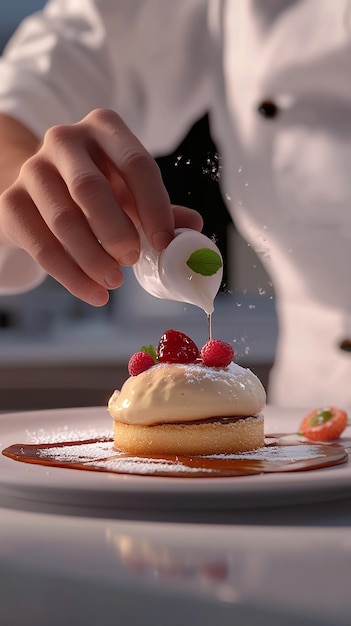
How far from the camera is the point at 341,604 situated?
0.54 metres

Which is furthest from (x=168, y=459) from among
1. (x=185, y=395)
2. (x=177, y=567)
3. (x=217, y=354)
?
(x=177, y=567)

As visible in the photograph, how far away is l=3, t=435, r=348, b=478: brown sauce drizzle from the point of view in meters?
0.97

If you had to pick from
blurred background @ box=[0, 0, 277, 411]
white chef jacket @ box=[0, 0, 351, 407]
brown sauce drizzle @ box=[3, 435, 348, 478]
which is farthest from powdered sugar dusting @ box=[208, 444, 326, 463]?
blurred background @ box=[0, 0, 277, 411]

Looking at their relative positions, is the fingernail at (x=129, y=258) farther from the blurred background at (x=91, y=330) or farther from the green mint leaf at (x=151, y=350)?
the blurred background at (x=91, y=330)

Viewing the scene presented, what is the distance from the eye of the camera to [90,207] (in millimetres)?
1164

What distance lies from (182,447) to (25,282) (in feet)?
2.99

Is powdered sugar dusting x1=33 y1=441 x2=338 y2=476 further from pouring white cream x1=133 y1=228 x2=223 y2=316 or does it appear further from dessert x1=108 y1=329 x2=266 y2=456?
pouring white cream x1=133 y1=228 x2=223 y2=316

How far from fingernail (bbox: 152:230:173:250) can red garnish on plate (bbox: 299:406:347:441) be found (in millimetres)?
403

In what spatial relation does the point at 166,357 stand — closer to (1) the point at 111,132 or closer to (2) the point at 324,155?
(1) the point at 111,132

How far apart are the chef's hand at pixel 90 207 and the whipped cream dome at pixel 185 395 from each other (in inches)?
5.6

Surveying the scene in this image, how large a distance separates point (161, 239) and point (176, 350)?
215mm

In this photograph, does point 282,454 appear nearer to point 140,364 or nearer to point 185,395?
point 185,395

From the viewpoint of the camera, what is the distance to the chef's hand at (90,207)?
117cm

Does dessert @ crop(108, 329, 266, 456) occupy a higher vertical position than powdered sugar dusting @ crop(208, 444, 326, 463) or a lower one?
higher
